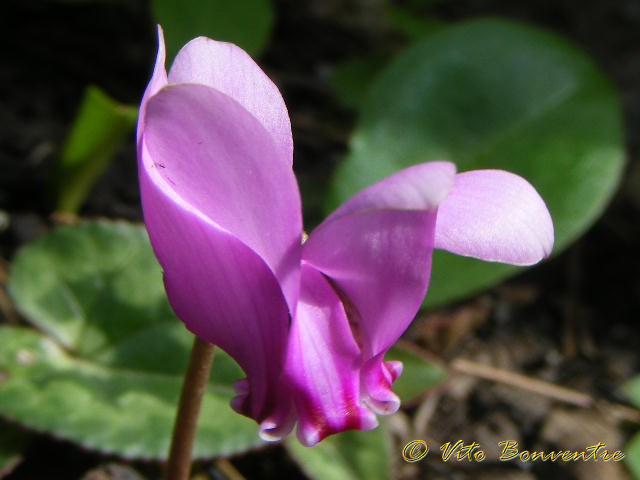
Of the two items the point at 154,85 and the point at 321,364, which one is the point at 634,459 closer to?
the point at 321,364

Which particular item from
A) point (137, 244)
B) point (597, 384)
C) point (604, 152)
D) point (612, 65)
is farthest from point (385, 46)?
point (137, 244)

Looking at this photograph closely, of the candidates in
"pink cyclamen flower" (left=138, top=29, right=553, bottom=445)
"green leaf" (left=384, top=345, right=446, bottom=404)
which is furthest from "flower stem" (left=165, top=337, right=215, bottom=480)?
"green leaf" (left=384, top=345, right=446, bottom=404)

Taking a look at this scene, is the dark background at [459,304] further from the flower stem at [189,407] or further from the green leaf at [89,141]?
the flower stem at [189,407]

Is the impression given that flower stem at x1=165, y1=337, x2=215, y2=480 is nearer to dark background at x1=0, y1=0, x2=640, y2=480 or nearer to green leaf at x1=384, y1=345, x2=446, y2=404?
dark background at x1=0, y1=0, x2=640, y2=480

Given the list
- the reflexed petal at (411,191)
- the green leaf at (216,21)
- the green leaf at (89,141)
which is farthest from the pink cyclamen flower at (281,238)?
the green leaf at (216,21)

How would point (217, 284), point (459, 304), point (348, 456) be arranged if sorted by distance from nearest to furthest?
1. point (217, 284)
2. point (348, 456)
3. point (459, 304)

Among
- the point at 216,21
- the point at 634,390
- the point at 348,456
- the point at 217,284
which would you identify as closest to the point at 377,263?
the point at 217,284
